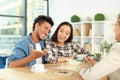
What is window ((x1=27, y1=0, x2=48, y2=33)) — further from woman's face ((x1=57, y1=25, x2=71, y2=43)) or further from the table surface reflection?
the table surface reflection

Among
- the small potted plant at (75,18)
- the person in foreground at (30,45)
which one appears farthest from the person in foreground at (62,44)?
the small potted plant at (75,18)

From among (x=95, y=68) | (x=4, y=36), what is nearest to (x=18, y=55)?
(x=95, y=68)

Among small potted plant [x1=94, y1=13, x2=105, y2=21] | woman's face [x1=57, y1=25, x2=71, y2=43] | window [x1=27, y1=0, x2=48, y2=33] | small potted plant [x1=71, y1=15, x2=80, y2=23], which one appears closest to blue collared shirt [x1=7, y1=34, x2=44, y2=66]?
woman's face [x1=57, y1=25, x2=71, y2=43]

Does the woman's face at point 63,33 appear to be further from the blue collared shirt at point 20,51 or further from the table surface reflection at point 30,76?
the table surface reflection at point 30,76

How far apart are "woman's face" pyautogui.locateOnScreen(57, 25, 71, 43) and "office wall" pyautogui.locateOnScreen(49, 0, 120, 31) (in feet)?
6.96

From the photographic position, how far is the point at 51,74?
5.90 ft

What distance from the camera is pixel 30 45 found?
2072 millimetres

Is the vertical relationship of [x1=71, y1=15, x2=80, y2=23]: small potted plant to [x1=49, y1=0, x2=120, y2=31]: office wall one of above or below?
below

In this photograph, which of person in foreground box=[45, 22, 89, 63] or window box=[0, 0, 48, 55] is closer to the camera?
person in foreground box=[45, 22, 89, 63]

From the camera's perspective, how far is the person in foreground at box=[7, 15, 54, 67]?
2121 millimetres

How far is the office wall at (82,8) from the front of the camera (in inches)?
203

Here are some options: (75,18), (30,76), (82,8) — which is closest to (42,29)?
(30,76)

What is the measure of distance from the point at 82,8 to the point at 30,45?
3.95m

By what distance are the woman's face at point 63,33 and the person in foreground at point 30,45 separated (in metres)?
0.32
